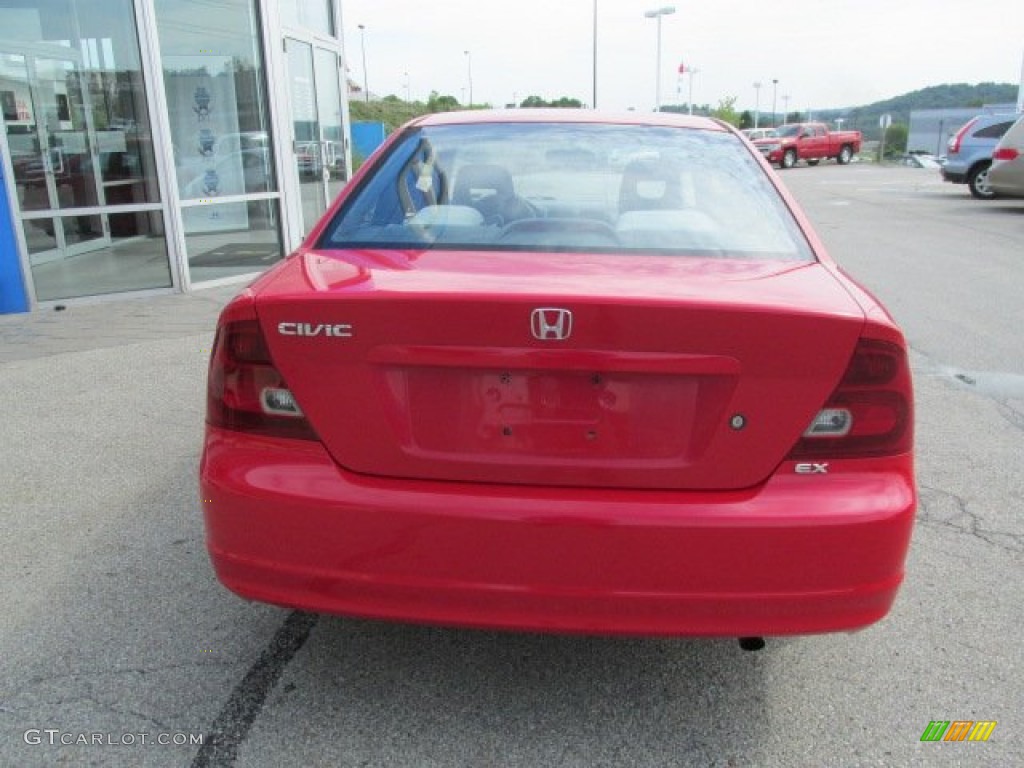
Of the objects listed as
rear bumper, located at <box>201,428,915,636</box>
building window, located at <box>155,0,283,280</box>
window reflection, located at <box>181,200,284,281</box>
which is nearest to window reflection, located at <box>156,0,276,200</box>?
building window, located at <box>155,0,283,280</box>

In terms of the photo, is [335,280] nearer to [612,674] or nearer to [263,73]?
[612,674]

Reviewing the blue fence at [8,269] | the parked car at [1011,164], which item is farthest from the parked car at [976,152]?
the blue fence at [8,269]

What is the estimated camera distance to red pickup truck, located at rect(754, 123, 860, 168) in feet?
124

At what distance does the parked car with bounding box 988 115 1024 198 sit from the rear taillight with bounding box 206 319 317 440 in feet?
54.8

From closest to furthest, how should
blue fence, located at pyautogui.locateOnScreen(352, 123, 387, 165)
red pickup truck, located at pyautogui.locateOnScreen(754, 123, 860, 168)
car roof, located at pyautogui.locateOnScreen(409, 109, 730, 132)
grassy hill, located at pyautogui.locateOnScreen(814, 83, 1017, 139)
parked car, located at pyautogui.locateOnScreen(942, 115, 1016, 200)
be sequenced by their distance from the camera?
car roof, located at pyautogui.locateOnScreen(409, 109, 730, 132), parked car, located at pyautogui.locateOnScreen(942, 115, 1016, 200), blue fence, located at pyautogui.locateOnScreen(352, 123, 387, 165), red pickup truck, located at pyautogui.locateOnScreen(754, 123, 860, 168), grassy hill, located at pyautogui.locateOnScreen(814, 83, 1017, 139)

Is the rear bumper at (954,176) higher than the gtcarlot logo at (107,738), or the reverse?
the rear bumper at (954,176)

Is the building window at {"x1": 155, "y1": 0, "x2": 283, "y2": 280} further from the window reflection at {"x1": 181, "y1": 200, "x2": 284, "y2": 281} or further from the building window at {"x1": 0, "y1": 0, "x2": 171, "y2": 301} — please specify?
the building window at {"x1": 0, "y1": 0, "x2": 171, "y2": 301}

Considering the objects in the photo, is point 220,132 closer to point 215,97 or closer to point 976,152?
point 215,97

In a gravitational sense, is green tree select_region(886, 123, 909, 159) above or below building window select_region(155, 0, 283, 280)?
below

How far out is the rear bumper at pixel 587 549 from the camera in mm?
2049

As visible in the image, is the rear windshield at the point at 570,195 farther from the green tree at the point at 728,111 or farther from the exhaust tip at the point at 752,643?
the green tree at the point at 728,111

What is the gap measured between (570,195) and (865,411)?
127cm

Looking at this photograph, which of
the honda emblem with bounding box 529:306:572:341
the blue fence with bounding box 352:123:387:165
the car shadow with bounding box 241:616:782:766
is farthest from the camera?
the blue fence with bounding box 352:123:387:165

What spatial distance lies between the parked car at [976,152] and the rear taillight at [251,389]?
19255 millimetres
